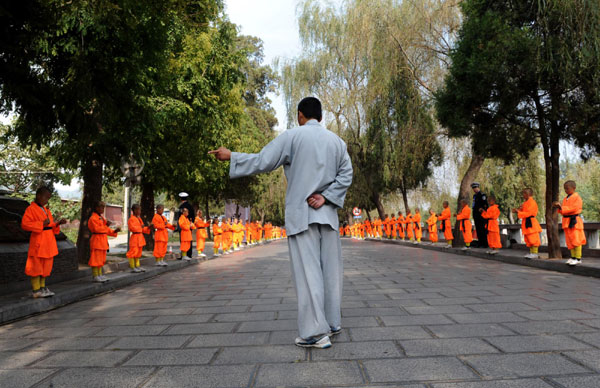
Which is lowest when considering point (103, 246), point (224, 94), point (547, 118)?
point (103, 246)

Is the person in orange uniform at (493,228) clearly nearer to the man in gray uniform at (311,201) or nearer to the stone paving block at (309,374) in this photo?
the man in gray uniform at (311,201)

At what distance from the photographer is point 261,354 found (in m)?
3.27

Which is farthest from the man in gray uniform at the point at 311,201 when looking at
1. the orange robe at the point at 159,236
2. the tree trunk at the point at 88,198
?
the orange robe at the point at 159,236

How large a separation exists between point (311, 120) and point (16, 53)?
473cm

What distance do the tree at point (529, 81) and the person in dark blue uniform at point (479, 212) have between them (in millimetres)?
2501

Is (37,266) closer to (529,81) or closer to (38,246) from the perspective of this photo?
(38,246)

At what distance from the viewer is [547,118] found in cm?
942

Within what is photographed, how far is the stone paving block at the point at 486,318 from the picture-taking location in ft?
13.5

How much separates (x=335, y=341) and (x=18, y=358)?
104 inches

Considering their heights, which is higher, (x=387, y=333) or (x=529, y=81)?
(x=529, y=81)

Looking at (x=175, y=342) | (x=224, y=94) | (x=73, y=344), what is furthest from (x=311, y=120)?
(x=224, y=94)

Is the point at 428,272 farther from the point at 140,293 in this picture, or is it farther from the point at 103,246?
the point at 103,246

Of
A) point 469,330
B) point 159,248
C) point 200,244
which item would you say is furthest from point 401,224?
point 469,330

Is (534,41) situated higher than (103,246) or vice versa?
(534,41)
